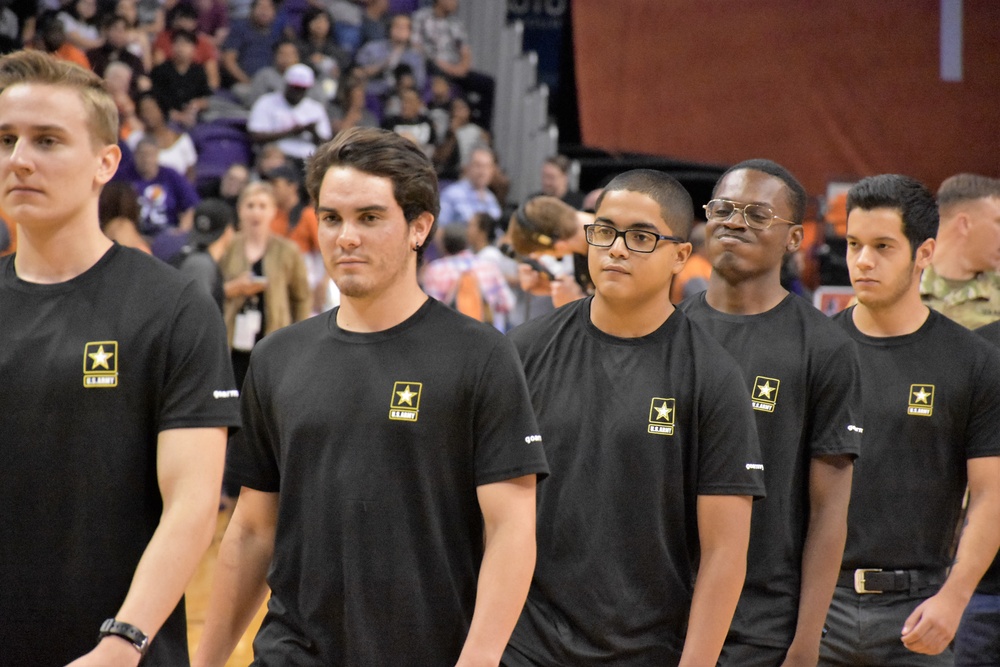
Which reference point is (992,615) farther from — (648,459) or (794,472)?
(648,459)

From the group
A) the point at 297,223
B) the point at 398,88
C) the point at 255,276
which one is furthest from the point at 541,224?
the point at 398,88

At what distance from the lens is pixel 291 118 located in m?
12.4

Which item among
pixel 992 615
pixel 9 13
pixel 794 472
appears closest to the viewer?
pixel 794 472

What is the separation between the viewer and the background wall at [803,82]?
44.2 ft

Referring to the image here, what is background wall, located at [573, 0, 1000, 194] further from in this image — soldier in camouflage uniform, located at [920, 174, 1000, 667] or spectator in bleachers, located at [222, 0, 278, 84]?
soldier in camouflage uniform, located at [920, 174, 1000, 667]

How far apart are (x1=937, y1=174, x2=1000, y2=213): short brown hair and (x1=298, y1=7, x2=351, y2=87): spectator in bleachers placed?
905 centimetres

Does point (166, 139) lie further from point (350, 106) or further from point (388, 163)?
point (388, 163)

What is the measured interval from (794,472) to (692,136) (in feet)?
35.1

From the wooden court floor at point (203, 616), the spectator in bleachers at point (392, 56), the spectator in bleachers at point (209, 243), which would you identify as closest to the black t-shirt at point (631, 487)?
the wooden court floor at point (203, 616)

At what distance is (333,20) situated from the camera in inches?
565

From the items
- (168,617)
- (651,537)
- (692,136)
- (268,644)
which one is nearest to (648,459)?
(651,537)

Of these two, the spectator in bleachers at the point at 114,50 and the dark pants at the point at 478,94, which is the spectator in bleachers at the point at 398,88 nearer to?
the dark pants at the point at 478,94

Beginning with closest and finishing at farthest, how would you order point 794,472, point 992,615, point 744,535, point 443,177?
point 744,535 < point 794,472 < point 992,615 < point 443,177

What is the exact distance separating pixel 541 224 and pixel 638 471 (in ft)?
7.03
